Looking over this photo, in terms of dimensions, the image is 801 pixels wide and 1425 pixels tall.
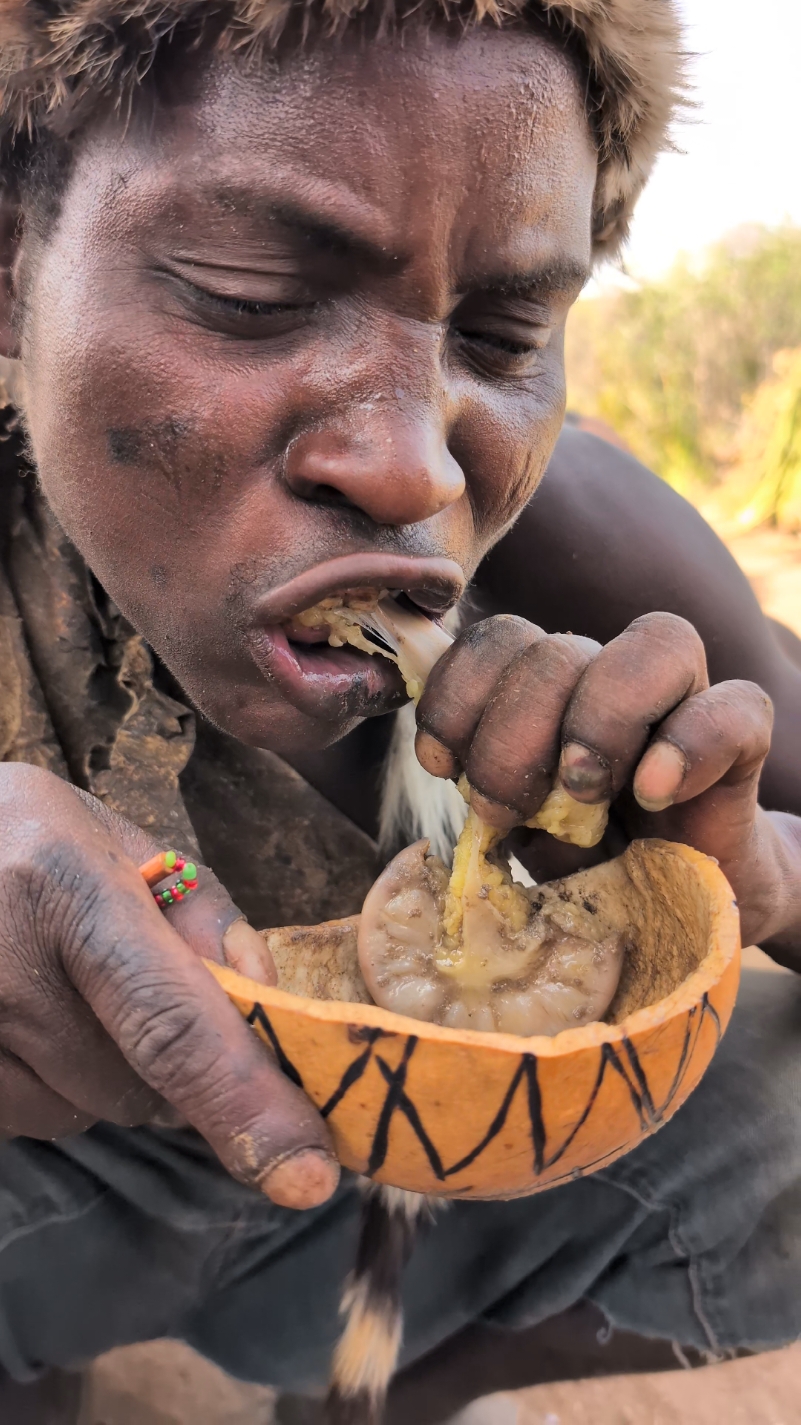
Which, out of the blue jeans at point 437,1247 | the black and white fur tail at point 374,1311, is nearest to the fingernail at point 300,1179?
the black and white fur tail at point 374,1311

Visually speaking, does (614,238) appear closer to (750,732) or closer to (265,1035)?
(750,732)

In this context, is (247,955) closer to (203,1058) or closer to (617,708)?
(203,1058)

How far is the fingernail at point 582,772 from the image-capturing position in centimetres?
119

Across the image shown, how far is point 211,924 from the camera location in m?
1.13

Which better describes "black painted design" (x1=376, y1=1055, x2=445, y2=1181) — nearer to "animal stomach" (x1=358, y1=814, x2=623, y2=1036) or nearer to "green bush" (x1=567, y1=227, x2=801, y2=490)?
"animal stomach" (x1=358, y1=814, x2=623, y2=1036)

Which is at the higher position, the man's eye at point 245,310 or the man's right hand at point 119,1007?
the man's eye at point 245,310

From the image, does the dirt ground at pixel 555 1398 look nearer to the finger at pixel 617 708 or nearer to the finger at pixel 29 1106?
the finger at pixel 29 1106

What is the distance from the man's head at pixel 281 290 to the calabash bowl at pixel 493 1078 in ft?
1.58

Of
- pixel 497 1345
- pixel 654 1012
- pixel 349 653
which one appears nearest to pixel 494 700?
pixel 349 653

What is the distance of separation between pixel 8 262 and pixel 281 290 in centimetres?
47

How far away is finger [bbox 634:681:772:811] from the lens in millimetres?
1199

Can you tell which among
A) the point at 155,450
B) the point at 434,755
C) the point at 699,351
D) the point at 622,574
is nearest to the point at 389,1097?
the point at 434,755

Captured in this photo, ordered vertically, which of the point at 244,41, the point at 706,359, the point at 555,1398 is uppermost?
the point at 244,41

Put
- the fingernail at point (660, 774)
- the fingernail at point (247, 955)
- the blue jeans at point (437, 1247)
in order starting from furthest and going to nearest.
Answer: the blue jeans at point (437, 1247)
the fingernail at point (660, 774)
the fingernail at point (247, 955)
